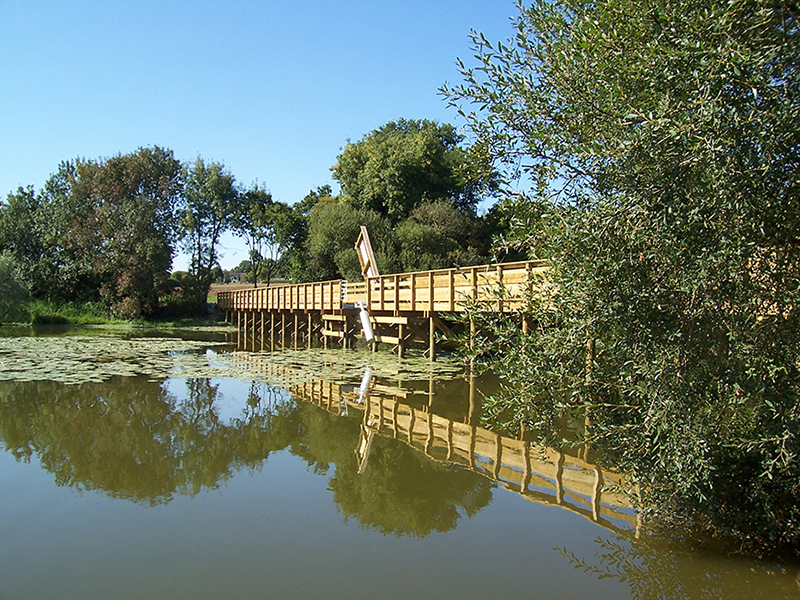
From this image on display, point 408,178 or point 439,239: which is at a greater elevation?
point 408,178

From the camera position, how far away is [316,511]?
5.61 metres

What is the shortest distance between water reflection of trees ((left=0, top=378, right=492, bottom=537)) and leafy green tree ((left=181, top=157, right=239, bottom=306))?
34.7m

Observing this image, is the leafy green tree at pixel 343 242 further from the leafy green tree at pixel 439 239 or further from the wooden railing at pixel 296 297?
the wooden railing at pixel 296 297

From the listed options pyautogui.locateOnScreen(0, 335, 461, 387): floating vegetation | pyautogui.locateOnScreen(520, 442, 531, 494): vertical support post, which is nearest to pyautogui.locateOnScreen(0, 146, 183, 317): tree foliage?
pyautogui.locateOnScreen(0, 335, 461, 387): floating vegetation

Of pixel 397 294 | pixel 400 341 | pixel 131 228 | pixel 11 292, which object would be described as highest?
pixel 131 228

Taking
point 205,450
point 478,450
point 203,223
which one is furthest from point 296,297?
point 203,223

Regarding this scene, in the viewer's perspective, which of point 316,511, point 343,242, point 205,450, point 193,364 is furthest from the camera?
point 343,242

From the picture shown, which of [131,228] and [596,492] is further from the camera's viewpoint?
[131,228]

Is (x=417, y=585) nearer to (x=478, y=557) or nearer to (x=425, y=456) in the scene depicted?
(x=478, y=557)

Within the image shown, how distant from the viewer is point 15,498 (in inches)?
231

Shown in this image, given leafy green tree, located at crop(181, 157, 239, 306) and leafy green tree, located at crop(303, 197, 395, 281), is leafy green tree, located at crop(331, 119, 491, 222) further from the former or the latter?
leafy green tree, located at crop(181, 157, 239, 306)

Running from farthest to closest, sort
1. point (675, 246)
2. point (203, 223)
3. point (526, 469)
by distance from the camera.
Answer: point (203, 223)
point (526, 469)
point (675, 246)

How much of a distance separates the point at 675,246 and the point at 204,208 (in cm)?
4517

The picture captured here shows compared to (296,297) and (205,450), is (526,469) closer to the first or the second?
(205,450)
